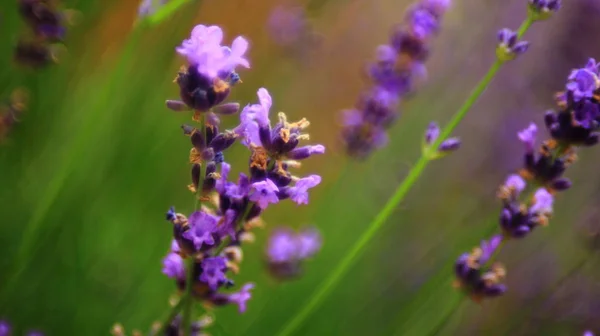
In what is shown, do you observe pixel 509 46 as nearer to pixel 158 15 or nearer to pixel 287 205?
pixel 158 15

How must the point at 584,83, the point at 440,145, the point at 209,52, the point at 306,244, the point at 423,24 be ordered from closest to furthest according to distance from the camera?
the point at 209,52
the point at 584,83
the point at 440,145
the point at 423,24
the point at 306,244

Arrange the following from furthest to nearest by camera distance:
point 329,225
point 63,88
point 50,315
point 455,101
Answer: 1. point 455,101
2. point 329,225
3. point 63,88
4. point 50,315

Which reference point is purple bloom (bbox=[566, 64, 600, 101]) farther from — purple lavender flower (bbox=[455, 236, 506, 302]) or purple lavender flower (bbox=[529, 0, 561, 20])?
purple lavender flower (bbox=[455, 236, 506, 302])

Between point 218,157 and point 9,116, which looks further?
point 9,116

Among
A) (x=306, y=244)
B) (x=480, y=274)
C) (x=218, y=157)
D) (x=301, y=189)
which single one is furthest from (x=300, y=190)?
(x=306, y=244)

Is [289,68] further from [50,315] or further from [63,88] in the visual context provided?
[50,315]

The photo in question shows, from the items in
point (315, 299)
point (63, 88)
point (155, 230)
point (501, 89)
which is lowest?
point (315, 299)

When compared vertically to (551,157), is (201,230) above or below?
below

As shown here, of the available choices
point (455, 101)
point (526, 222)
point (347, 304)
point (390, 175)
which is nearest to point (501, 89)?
point (455, 101)
